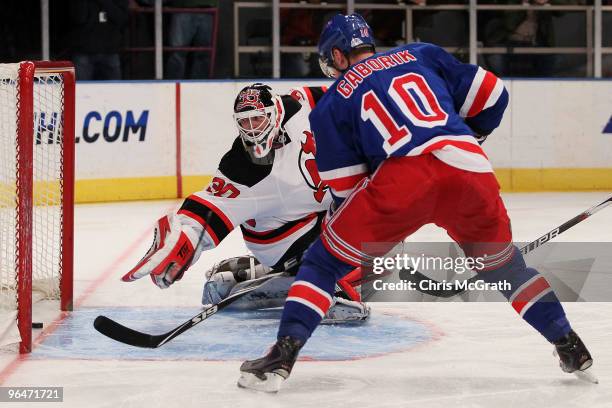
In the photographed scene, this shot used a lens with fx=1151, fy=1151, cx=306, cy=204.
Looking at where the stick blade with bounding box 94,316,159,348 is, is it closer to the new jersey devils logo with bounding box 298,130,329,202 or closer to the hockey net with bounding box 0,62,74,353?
the hockey net with bounding box 0,62,74,353

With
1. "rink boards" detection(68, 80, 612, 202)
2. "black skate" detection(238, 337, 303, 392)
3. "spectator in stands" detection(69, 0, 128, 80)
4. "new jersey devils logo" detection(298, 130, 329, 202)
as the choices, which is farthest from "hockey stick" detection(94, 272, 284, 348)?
"spectator in stands" detection(69, 0, 128, 80)

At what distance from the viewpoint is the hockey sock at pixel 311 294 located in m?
2.70

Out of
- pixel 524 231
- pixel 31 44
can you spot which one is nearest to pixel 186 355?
pixel 524 231

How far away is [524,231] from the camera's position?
19.2 feet

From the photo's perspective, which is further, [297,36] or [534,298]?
[297,36]

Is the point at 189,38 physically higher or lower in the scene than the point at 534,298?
higher

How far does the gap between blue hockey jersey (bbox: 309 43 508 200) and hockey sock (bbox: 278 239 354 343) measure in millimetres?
178

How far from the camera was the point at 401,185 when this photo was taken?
2668 millimetres

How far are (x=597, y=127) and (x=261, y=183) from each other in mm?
4795

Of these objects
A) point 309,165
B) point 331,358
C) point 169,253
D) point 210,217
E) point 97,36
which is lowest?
point 331,358

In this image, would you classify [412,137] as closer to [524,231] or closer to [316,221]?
[316,221]

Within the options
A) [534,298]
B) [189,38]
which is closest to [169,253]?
[534,298]

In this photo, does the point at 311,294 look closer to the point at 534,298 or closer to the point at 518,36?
the point at 534,298

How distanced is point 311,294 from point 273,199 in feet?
3.49
